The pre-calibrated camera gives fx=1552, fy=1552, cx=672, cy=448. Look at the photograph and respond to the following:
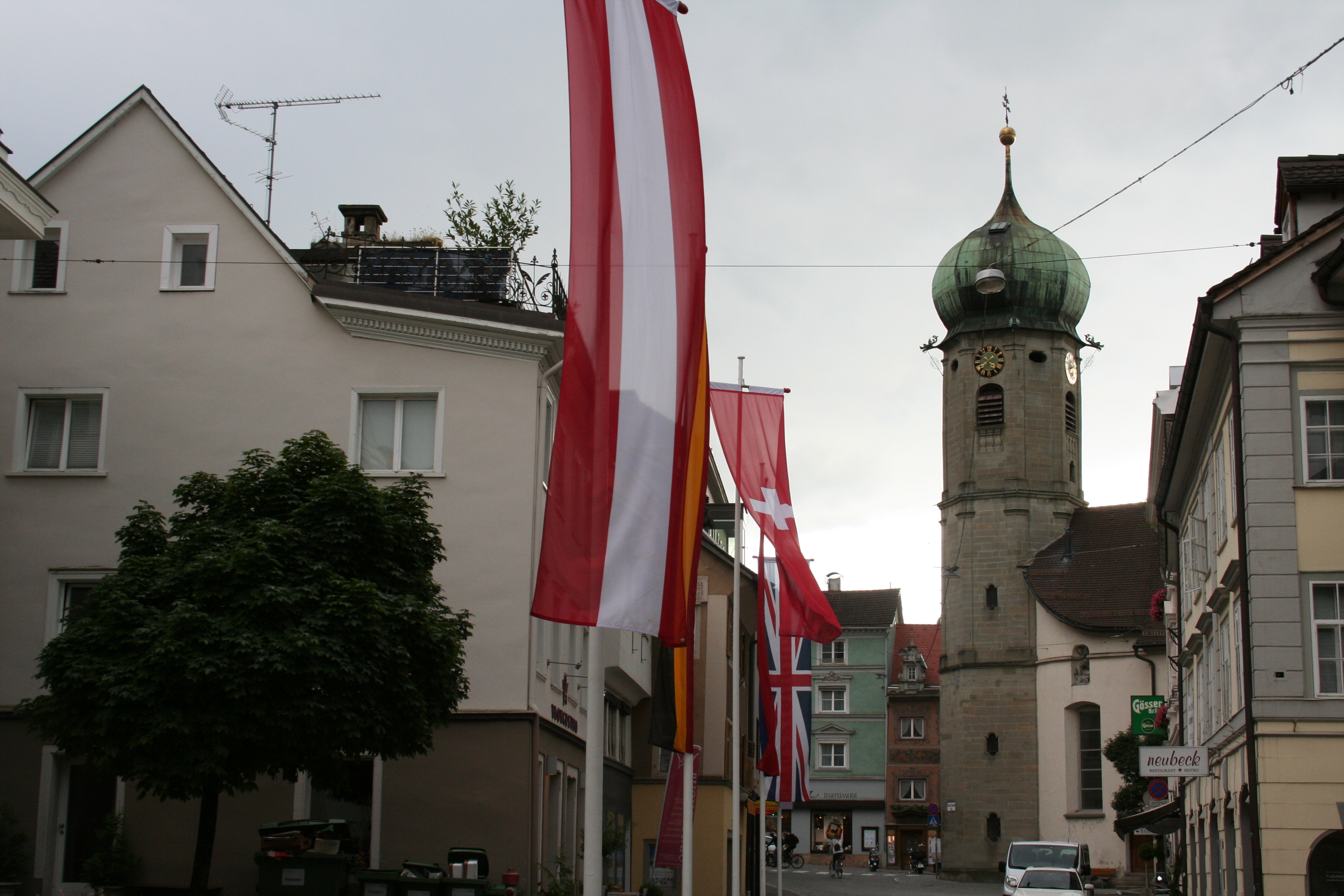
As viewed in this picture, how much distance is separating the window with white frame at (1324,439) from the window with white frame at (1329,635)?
147 cm

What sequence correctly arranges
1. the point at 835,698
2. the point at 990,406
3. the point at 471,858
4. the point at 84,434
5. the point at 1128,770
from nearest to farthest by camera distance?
the point at 471,858 < the point at 84,434 < the point at 1128,770 < the point at 990,406 < the point at 835,698

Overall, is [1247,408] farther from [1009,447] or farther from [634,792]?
[1009,447]

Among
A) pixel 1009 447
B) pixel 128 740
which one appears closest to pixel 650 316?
pixel 128 740

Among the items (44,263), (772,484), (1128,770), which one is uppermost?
(44,263)

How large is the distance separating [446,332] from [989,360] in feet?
167

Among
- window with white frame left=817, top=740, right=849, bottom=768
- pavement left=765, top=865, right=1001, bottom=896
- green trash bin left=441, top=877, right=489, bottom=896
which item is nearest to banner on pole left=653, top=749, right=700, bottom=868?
green trash bin left=441, top=877, right=489, bottom=896

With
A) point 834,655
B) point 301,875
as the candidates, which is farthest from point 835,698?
point 301,875

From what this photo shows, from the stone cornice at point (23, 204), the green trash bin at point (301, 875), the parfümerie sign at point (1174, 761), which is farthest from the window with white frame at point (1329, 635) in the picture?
the stone cornice at point (23, 204)

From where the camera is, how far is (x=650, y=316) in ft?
31.3

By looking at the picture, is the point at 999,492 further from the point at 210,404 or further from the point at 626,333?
the point at 626,333

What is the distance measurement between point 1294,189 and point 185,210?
16.7 m

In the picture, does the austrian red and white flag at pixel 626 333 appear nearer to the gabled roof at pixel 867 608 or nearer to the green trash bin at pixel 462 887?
the green trash bin at pixel 462 887

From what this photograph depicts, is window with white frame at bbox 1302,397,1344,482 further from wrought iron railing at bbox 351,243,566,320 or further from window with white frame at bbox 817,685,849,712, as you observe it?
window with white frame at bbox 817,685,849,712

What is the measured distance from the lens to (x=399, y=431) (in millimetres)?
23359
